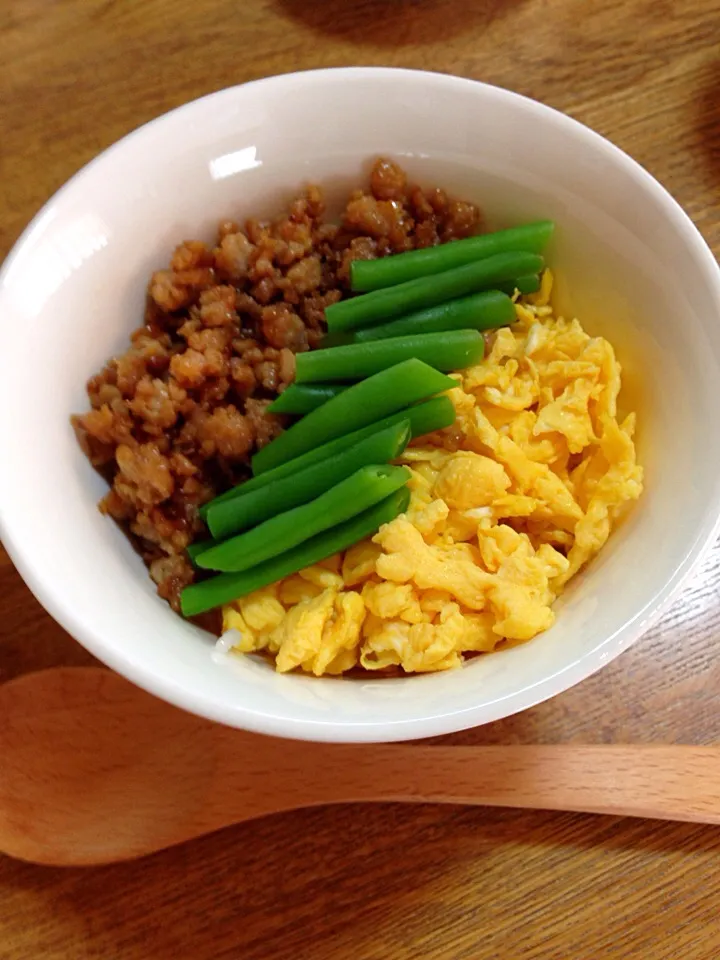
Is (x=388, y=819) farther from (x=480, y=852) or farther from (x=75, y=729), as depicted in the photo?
(x=75, y=729)

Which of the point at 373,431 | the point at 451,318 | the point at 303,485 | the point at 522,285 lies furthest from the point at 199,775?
the point at 522,285

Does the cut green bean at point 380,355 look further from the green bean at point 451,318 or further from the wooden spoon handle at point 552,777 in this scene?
the wooden spoon handle at point 552,777

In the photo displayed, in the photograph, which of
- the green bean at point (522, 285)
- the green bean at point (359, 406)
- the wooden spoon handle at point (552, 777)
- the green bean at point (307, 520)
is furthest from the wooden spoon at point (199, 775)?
the green bean at point (522, 285)

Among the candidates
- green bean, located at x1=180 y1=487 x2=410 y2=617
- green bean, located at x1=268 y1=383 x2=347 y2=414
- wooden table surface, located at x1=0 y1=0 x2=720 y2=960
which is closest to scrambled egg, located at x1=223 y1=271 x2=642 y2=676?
green bean, located at x1=180 y1=487 x2=410 y2=617

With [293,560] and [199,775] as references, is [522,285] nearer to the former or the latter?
[293,560]

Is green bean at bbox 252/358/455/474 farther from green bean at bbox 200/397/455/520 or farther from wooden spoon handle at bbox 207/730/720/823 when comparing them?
wooden spoon handle at bbox 207/730/720/823

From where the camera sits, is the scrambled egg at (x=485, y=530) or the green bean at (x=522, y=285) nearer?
the scrambled egg at (x=485, y=530)
